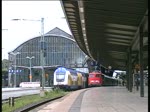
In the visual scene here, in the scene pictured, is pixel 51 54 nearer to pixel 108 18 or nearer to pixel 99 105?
pixel 108 18

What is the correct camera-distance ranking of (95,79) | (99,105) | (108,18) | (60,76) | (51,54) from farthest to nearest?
1. (51,54)
2. (95,79)
3. (60,76)
4. (108,18)
5. (99,105)

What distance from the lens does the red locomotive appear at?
9320cm

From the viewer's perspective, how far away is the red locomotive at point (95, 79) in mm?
93200

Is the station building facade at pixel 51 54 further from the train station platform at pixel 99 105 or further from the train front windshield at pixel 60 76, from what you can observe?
the train station platform at pixel 99 105

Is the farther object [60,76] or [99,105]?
[60,76]

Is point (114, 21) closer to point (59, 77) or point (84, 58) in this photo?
point (59, 77)

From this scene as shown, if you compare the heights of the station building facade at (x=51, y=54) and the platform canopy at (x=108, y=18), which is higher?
the station building facade at (x=51, y=54)

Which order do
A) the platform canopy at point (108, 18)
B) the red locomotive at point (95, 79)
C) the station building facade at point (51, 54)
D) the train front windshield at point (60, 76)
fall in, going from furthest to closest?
the station building facade at point (51, 54), the red locomotive at point (95, 79), the train front windshield at point (60, 76), the platform canopy at point (108, 18)

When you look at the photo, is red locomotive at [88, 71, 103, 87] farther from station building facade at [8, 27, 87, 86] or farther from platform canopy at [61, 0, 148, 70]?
platform canopy at [61, 0, 148, 70]

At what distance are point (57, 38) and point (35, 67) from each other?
13.0 m

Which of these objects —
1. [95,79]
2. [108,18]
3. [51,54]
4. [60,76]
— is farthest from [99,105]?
[51,54]

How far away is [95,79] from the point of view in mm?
94438

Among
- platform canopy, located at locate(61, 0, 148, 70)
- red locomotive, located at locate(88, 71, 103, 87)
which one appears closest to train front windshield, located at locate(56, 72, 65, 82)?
platform canopy, located at locate(61, 0, 148, 70)

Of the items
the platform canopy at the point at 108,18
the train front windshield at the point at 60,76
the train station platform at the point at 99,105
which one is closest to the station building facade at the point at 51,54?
the train front windshield at the point at 60,76
